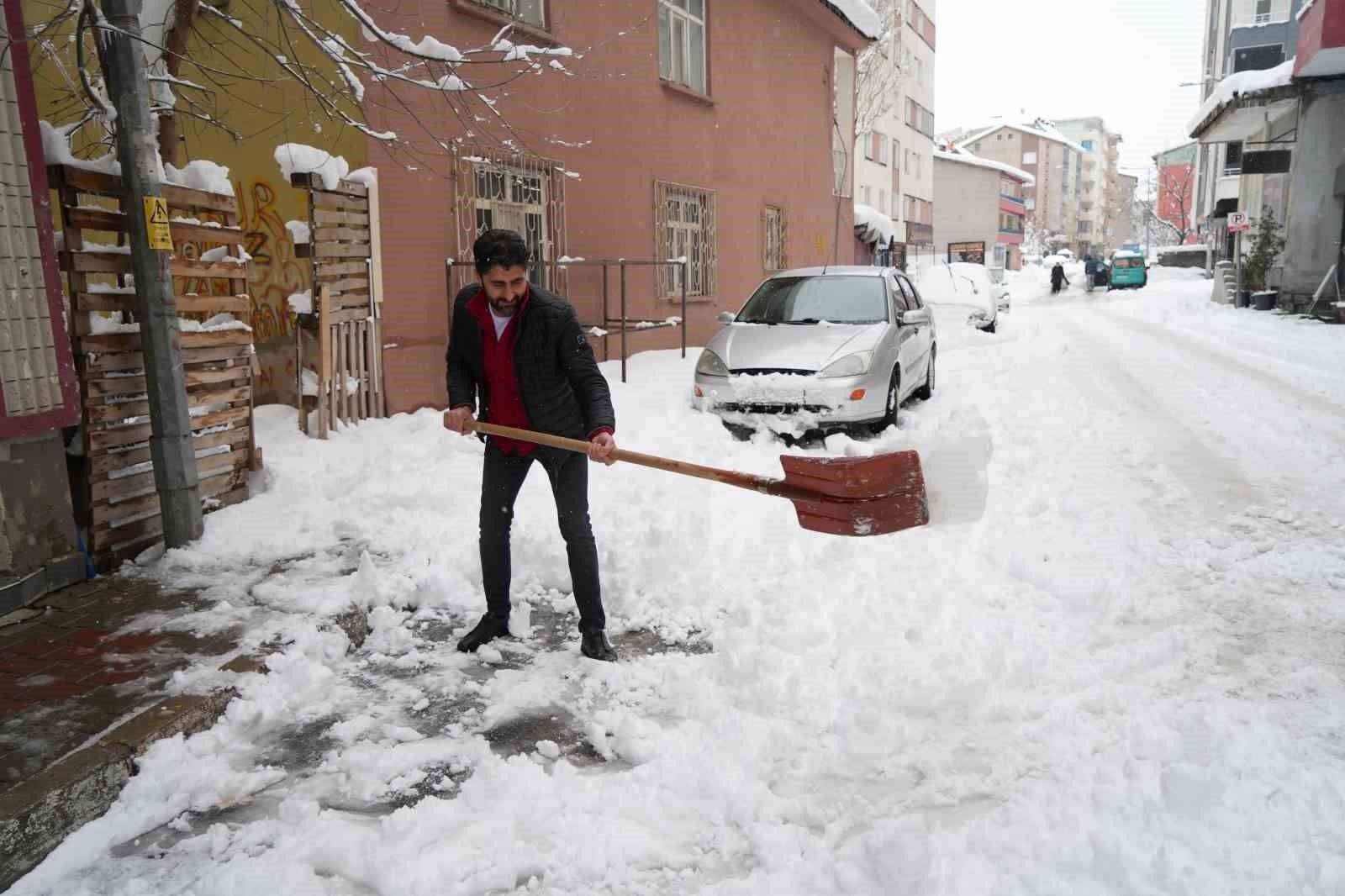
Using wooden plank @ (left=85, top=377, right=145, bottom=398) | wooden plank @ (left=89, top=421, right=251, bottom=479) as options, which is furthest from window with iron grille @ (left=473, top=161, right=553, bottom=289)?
wooden plank @ (left=85, top=377, right=145, bottom=398)

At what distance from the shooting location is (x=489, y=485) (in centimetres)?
428

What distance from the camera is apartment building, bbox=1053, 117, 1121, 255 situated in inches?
4668

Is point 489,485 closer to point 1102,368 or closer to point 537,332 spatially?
point 537,332

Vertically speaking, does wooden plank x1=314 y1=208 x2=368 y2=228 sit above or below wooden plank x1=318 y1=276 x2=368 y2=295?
above

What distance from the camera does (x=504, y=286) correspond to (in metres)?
3.96

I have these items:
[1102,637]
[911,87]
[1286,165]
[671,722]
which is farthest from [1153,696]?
[911,87]

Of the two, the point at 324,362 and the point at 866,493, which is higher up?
the point at 324,362

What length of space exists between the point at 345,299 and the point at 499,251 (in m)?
4.48

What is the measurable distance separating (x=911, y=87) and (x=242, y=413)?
42230mm

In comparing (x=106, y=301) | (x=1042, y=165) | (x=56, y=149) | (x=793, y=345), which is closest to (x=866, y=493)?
(x=106, y=301)

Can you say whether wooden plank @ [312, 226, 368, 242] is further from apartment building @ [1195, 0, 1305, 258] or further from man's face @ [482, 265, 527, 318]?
apartment building @ [1195, 0, 1305, 258]

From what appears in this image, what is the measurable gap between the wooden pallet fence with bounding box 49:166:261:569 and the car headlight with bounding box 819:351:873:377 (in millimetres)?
4673

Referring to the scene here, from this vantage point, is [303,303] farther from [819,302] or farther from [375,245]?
[819,302]

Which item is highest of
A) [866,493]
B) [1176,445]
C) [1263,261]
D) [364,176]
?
[364,176]
